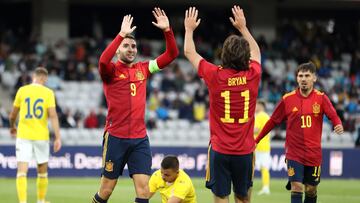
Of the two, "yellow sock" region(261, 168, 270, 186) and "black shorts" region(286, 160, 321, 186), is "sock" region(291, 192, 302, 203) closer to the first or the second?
"black shorts" region(286, 160, 321, 186)

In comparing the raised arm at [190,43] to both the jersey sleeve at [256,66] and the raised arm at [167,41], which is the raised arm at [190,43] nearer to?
the jersey sleeve at [256,66]

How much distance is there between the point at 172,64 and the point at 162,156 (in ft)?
28.3

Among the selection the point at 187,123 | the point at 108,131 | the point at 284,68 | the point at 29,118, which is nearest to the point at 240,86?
the point at 108,131

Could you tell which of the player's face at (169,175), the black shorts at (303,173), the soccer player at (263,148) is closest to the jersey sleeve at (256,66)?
the player's face at (169,175)

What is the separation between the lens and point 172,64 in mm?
32125

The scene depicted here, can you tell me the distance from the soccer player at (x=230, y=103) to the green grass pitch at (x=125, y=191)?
667cm

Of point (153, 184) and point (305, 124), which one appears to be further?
point (305, 124)

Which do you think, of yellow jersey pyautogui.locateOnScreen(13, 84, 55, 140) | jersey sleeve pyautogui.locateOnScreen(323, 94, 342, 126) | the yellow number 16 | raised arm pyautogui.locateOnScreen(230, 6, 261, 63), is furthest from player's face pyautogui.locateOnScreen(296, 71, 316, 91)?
yellow jersey pyautogui.locateOnScreen(13, 84, 55, 140)

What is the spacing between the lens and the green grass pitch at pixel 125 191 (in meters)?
16.9

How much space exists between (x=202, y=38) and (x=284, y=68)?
370cm

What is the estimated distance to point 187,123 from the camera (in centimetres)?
2869

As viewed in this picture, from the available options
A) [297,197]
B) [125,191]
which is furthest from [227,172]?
[125,191]

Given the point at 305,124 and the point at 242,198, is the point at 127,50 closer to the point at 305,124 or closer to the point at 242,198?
the point at 242,198

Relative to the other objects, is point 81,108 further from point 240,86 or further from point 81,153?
point 240,86
